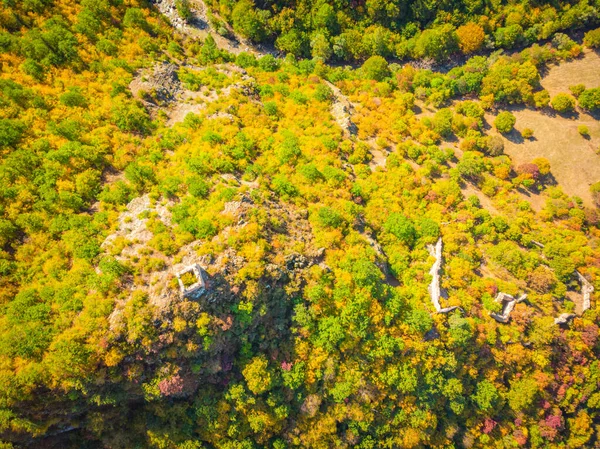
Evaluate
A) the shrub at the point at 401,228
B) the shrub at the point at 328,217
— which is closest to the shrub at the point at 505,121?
the shrub at the point at 401,228

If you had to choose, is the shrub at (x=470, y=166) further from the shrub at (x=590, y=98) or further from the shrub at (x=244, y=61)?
the shrub at (x=244, y=61)

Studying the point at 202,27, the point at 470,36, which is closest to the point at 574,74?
the point at 470,36

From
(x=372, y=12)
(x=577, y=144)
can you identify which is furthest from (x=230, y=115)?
(x=577, y=144)

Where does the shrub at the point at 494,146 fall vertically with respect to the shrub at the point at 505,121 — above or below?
below

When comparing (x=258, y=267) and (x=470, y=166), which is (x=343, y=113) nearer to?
(x=470, y=166)

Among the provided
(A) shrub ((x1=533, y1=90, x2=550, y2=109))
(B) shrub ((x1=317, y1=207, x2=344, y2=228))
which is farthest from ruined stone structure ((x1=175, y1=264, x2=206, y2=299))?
(A) shrub ((x1=533, y1=90, x2=550, y2=109))

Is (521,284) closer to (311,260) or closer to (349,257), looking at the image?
(349,257)
